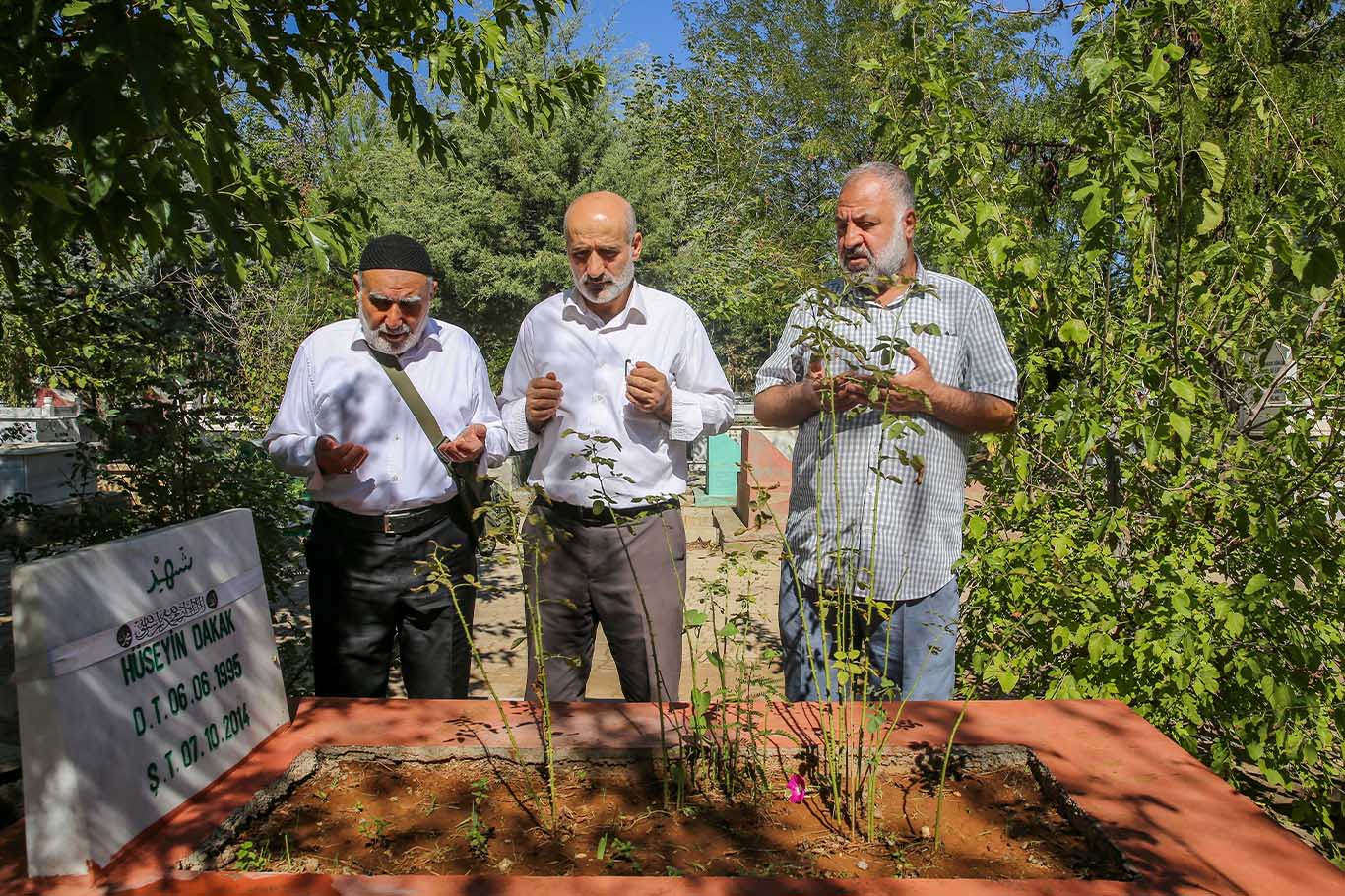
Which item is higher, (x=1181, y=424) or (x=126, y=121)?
(x=126, y=121)

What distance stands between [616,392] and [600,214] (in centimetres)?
51

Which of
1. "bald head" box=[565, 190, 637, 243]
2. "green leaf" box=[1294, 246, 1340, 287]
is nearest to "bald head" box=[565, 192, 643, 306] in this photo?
"bald head" box=[565, 190, 637, 243]

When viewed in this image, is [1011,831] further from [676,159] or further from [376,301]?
[676,159]

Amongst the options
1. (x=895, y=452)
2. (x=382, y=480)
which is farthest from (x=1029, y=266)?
(x=382, y=480)

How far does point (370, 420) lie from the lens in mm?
3029

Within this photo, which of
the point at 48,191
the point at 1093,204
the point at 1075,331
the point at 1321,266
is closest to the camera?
the point at 48,191

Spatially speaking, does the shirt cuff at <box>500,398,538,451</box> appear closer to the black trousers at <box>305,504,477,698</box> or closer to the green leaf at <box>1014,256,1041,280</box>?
the black trousers at <box>305,504,477,698</box>

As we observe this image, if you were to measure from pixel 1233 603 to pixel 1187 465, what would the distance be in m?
0.61

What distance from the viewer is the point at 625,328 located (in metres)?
3.05

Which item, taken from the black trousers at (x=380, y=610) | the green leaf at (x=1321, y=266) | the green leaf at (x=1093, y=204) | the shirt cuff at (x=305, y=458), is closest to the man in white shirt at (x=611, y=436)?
the black trousers at (x=380, y=610)

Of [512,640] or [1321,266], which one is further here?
[512,640]

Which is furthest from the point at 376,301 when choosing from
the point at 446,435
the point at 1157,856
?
the point at 1157,856

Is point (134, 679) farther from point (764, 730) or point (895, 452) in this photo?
point (895, 452)

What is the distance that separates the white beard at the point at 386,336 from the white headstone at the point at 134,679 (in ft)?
3.75
